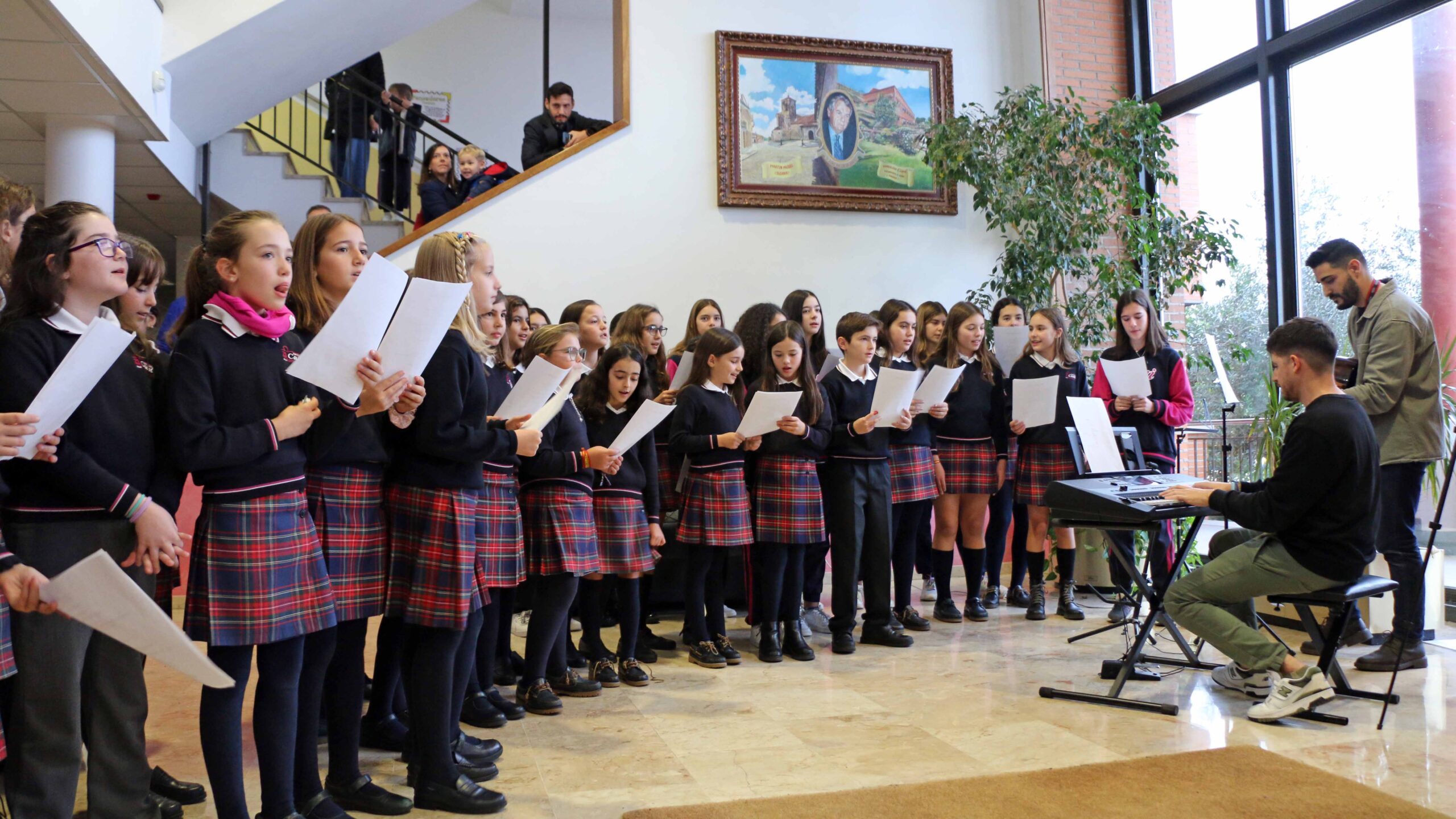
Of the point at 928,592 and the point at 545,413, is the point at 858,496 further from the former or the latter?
the point at 545,413

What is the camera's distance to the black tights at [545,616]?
3.00 m

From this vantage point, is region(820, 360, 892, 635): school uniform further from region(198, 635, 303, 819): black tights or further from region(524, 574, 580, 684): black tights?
region(198, 635, 303, 819): black tights

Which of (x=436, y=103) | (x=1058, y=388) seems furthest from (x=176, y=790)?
(x=436, y=103)

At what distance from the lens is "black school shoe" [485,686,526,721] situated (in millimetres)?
2971

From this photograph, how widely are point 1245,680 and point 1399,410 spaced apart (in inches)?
48.5

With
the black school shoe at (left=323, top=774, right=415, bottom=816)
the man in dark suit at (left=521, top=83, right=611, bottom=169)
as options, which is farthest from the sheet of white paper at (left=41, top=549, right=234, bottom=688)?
the man in dark suit at (left=521, top=83, right=611, bottom=169)

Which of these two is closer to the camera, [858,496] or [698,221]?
[858,496]

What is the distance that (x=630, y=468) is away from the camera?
3395 mm

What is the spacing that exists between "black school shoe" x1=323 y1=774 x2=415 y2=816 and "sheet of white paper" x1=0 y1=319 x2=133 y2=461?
0.94m

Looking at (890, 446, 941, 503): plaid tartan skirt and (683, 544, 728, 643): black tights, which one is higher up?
(890, 446, 941, 503): plaid tartan skirt

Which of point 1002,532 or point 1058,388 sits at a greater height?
point 1058,388

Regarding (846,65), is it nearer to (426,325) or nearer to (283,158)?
(283,158)

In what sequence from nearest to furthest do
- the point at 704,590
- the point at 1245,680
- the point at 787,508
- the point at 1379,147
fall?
1. the point at 1245,680
2. the point at 787,508
3. the point at 704,590
4. the point at 1379,147

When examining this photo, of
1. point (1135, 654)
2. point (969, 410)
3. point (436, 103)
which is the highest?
point (436, 103)
